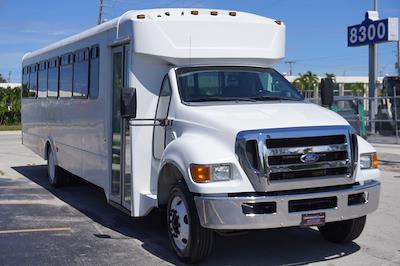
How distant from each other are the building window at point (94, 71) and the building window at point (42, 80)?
12.4 feet

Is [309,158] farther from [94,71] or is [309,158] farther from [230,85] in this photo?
[94,71]

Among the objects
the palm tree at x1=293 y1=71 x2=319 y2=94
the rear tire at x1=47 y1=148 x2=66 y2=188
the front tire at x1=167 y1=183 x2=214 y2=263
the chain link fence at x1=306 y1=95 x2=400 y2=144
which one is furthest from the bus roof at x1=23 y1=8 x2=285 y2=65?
the palm tree at x1=293 y1=71 x2=319 y2=94

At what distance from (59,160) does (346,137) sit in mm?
6760

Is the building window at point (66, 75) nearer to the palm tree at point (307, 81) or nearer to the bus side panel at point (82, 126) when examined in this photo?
the bus side panel at point (82, 126)

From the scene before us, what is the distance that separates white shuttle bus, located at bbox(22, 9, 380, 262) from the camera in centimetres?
558

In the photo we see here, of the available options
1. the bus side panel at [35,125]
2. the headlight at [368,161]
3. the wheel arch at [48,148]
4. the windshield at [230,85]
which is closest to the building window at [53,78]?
the bus side panel at [35,125]

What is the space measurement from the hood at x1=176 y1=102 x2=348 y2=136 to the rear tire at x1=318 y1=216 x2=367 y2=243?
50.5 inches

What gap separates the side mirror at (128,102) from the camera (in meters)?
6.56

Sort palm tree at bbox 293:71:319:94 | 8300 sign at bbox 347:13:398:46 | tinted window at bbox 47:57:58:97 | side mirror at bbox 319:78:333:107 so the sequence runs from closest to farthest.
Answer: side mirror at bbox 319:78:333:107, tinted window at bbox 47:57:58:97, 8300 sign at bbox 347:13:398:46, palm tree at bbox 293:71:319:94

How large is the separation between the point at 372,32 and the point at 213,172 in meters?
20.8

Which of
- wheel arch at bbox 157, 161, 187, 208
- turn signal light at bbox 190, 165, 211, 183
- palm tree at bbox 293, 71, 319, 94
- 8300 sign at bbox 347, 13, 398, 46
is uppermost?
palm tree at bbox 293, 71, 319, 94

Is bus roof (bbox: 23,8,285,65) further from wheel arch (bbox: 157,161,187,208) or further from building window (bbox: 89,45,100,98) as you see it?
wheel arch (bbox: 157,161,187,208)

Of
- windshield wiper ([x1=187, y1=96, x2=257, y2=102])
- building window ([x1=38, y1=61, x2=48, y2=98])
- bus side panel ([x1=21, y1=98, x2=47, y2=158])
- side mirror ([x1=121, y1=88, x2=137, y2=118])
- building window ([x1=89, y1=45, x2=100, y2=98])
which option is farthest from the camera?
bus side panel ([x1=21, y1=98, x2=47, y2=158])

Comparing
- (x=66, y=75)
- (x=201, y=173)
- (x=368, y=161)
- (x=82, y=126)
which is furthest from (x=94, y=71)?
(x=368, y=161)
